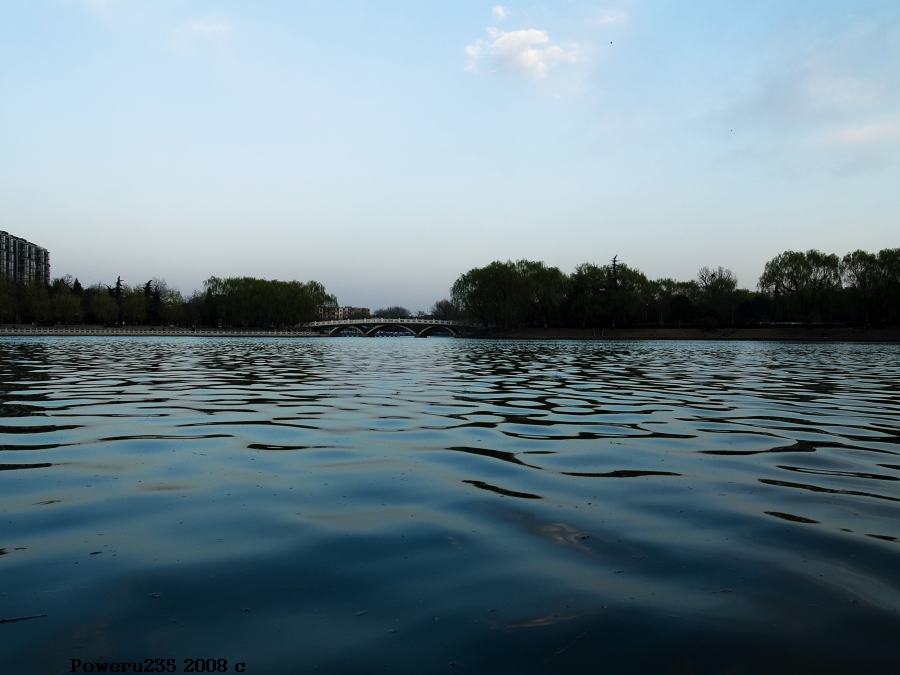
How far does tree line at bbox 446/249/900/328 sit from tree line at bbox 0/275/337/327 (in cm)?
3717

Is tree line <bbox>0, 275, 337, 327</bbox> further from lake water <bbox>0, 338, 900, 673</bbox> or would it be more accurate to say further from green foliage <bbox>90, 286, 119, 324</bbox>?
lake water <bbox>0, 338, 900, 673</bbox>

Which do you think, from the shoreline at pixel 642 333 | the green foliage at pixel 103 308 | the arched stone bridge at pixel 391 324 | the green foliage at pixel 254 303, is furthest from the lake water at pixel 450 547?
the green foliage at pixel 103 308

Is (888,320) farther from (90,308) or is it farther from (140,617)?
(90,308)

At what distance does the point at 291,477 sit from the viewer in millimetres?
6941

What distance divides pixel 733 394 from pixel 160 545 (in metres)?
15.2

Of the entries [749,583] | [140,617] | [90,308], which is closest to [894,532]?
[749,583]

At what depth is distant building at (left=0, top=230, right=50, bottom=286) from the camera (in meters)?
166

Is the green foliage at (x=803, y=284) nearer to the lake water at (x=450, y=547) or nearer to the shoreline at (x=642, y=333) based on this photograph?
the shoreline at (x=642, y=333)

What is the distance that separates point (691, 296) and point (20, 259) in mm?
169598

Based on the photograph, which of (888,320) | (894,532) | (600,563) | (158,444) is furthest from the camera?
(888,320)

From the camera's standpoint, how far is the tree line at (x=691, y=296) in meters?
95.9

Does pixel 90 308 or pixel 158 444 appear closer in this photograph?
pixel 158 444

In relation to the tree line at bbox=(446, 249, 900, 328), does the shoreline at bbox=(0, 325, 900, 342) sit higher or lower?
lower

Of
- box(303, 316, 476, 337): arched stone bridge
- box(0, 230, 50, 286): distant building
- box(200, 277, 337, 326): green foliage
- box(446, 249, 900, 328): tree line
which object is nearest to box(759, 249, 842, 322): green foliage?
box(446, 249, 900, 328): tree line
